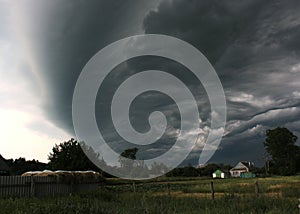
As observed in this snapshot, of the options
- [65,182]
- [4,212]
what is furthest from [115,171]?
[4,212]

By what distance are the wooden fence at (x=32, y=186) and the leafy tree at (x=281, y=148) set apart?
301ft

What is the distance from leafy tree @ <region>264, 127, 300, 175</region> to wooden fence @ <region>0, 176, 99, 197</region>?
91.7 m

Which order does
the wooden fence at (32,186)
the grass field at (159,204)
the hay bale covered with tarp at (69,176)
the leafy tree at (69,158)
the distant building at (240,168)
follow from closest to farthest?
the grass field at (159,204), the wooden fence at (32,186), the hay bale covered with tarp at (69,176), the leafy tree at (69,158), the distant building at (240,168)

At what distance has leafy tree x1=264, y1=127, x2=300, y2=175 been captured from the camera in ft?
347

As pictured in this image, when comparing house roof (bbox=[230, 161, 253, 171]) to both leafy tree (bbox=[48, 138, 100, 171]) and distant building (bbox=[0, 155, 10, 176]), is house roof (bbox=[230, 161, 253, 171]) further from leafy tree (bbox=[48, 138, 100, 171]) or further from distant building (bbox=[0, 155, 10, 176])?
distant building (bbox=[0, 155, 10, 176])

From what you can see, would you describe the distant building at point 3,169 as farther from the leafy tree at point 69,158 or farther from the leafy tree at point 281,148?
the leafy tree at point 281,148

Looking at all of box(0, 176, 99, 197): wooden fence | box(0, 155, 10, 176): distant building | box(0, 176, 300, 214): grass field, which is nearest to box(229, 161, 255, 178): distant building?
box(0, 155, 10, 176): distant building

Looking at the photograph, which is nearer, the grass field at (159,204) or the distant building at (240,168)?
the grass field at (159,204)

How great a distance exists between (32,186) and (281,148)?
100 meters

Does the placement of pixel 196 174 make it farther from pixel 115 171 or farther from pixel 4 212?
pixel 4 212

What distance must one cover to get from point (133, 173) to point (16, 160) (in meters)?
38.3

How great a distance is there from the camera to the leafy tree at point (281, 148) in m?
106

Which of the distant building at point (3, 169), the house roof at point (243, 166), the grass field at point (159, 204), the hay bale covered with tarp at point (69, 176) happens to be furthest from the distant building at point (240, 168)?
the grass field at point (159, 204)

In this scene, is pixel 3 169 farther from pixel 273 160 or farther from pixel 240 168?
pixel 240 168
